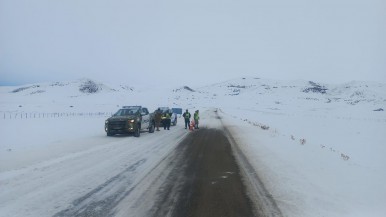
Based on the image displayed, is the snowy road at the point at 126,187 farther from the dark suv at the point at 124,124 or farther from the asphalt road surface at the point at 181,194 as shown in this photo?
the dark suv at the point at 124,124

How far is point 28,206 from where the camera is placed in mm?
7441

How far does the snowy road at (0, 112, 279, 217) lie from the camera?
23.9 ft

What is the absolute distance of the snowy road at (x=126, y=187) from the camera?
7.29 meters

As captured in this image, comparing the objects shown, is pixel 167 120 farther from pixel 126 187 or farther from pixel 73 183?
pixel 126 187

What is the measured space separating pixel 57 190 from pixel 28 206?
1450 mm

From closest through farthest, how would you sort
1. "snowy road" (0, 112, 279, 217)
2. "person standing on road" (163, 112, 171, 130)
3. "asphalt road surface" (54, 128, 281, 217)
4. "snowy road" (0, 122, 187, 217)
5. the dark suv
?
"asphalt road surface" (54, 128, 281, 217) < "snowy road" (0, 112, 279, 217) < "snowy road" (0, 122, 187, 217) < the dark suv < "person standing on road" (163, 112, 171, 130)

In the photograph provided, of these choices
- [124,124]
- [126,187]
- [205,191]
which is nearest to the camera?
[205,191]

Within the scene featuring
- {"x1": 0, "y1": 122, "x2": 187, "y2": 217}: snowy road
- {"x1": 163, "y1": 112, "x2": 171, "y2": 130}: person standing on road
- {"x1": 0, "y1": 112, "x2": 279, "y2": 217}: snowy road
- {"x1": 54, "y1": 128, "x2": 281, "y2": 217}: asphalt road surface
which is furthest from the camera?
{"x1": 163, "y1": 112, "x2": 171, "y2": 130}: person standing on road

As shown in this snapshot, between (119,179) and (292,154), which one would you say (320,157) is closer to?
(292,154)

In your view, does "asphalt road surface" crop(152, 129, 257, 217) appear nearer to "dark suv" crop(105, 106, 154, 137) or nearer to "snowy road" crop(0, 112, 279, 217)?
"snowy road" crop(0, 112, 279, 217)

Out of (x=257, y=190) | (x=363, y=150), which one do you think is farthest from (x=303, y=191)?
(x=363, y=150)

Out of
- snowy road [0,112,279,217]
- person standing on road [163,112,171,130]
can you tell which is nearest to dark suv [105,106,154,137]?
person standing on road [163,112,171,130]

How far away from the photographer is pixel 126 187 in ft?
30.3

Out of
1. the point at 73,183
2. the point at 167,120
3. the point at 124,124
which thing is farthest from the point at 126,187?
the point at 167,120
